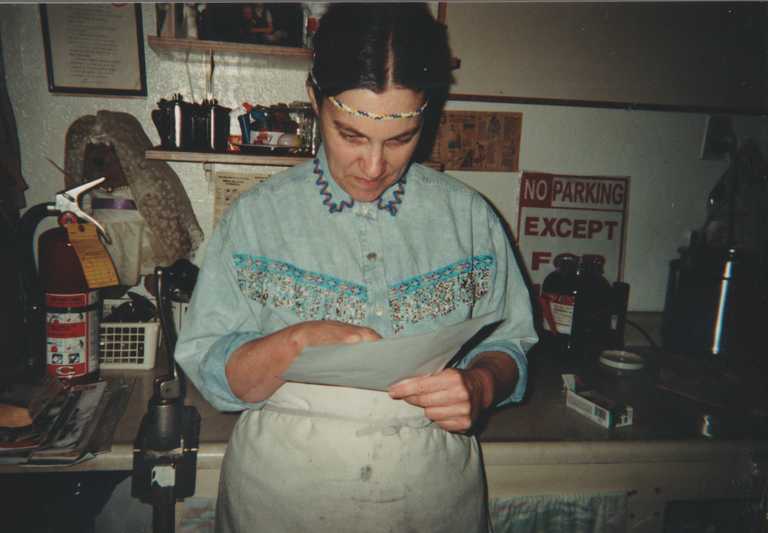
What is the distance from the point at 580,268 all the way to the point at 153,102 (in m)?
1.56

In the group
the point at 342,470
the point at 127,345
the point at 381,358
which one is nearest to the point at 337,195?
the point at 381,358

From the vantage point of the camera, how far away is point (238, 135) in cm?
140

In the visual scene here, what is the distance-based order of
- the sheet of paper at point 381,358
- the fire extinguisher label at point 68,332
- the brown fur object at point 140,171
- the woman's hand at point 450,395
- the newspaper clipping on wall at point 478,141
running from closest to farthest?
the sheet of paper at point 381,358 < the woman's hand at point 450,395 < the fire extinguisher label at point 68,332 < the brown fur object at point 140,171 < the newspaper clipping on wall at point 478,141

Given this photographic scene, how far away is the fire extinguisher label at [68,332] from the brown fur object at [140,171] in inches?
A: 9.8

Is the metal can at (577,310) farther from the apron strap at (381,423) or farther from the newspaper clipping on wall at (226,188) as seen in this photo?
the newspaper clipping on wall at (226,188)

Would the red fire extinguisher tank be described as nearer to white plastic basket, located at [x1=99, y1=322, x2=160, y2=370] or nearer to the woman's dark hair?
white plastic basket, located at [x1=99, y1=322, x2=160, y2=370]

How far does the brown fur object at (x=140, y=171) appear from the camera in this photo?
1208 millimetres

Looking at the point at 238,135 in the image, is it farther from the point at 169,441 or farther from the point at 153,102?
the point at 169,441

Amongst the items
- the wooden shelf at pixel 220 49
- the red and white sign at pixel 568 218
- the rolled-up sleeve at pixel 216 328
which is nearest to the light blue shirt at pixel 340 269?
the rolled-up sleeve at pixel 216 328

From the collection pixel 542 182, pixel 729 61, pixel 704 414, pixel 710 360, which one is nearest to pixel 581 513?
pixel 704 414

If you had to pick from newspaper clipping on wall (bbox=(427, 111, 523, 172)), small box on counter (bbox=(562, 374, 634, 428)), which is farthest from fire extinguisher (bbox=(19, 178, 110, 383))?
small box on counter (bbox=(562, 374, 634, 428))

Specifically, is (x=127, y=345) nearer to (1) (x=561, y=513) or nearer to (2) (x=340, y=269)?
(2) (x=340, y=269)

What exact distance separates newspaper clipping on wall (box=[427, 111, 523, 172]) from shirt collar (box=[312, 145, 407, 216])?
0.72 metres

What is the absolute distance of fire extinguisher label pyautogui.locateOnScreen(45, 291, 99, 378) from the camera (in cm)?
110
